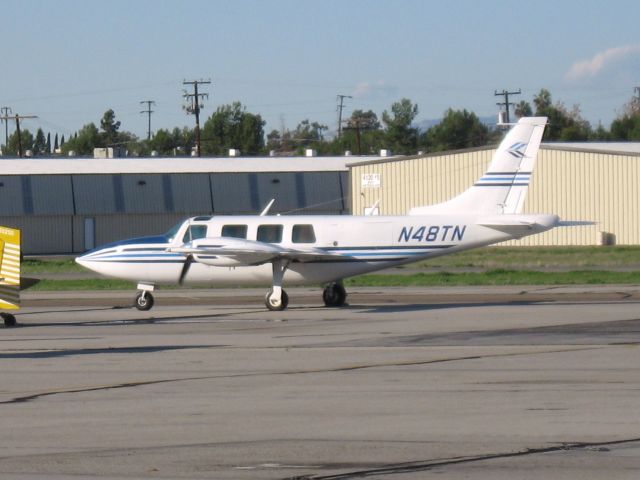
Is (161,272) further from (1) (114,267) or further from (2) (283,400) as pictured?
(2) (283,400)

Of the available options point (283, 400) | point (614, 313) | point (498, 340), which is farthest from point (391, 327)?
Answer: point (283, 400)

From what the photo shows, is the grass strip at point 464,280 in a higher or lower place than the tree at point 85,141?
lower

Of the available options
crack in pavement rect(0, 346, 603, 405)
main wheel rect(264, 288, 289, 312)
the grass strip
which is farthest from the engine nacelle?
the grass strip

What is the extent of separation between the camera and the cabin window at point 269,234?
26500mm

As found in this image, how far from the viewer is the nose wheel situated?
26959 millimetres

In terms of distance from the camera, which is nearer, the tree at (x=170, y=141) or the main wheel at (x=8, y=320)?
the main wheel at (x=8, y=320)

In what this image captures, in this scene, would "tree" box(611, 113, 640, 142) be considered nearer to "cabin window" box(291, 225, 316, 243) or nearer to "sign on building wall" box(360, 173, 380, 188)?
"sign on building wall" box(360, 173, 380, 188)

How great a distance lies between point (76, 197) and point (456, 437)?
5996 cm

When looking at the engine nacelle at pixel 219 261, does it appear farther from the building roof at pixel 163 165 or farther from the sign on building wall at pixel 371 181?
the building roof at pixel 163 165

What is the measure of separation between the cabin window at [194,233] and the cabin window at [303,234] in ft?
6.70

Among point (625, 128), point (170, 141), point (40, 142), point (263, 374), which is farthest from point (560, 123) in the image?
point (263, 374)

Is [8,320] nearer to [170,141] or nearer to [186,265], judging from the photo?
[186,265]

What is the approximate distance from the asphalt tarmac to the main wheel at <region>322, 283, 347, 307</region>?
2850 millimetres

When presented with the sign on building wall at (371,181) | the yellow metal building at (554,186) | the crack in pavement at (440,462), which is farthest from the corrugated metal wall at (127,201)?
the crack in pavement at (440,462)
